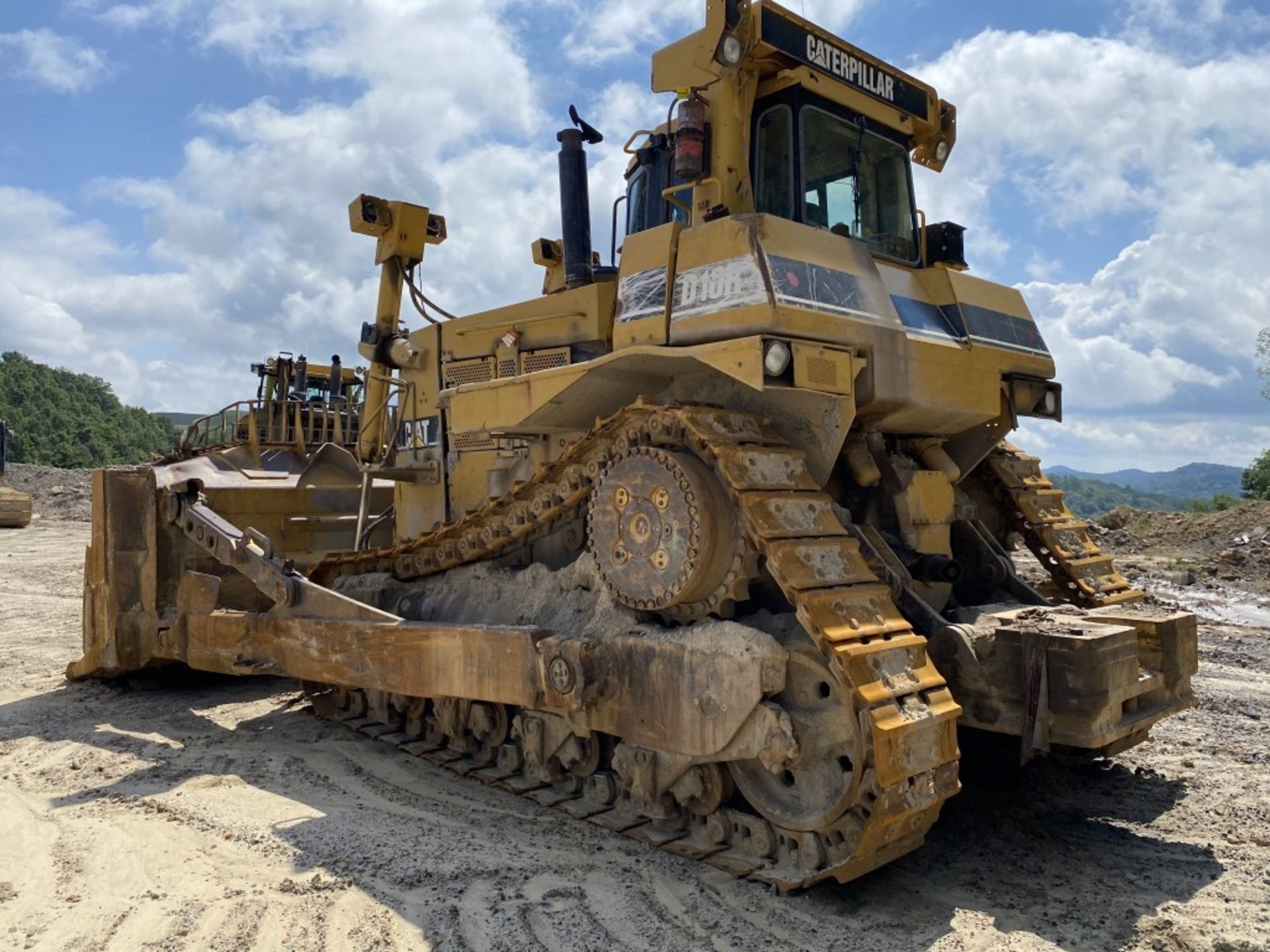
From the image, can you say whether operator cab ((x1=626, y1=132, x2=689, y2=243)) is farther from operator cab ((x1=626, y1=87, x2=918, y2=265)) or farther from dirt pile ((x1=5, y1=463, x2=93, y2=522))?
dirt pile ((x1=5, y1=463, x2=93, y2=522))

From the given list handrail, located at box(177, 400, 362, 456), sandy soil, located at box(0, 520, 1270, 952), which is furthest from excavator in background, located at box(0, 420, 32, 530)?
sandy soil, located at box(0, 520, 1270, 952)

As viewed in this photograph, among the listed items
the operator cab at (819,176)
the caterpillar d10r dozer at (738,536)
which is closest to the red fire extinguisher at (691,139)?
the caterpillar d10r dozer at (738,536)

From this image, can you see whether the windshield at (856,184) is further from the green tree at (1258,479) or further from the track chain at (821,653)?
the green tree at (1258,479)

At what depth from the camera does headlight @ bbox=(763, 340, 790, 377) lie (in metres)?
4.36

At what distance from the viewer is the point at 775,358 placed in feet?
14.4

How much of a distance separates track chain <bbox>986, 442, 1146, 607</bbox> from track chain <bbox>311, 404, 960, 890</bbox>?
2.36 metres

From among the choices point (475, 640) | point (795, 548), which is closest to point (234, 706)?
point (475, 640)

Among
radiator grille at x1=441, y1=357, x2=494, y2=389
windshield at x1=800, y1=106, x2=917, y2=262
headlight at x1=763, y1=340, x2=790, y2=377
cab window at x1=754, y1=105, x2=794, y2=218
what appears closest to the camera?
headlight at x1=763, y1=340, x2=790, y2=377

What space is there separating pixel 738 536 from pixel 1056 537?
2.89m

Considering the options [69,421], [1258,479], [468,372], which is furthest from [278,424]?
[69,421]

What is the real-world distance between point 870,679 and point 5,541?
Result: 23456 millimetres

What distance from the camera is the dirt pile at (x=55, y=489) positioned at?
29031mm

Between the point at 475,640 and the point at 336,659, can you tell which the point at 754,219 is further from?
the point at 336,659

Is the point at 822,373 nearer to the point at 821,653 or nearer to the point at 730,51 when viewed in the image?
the point at 821,653
